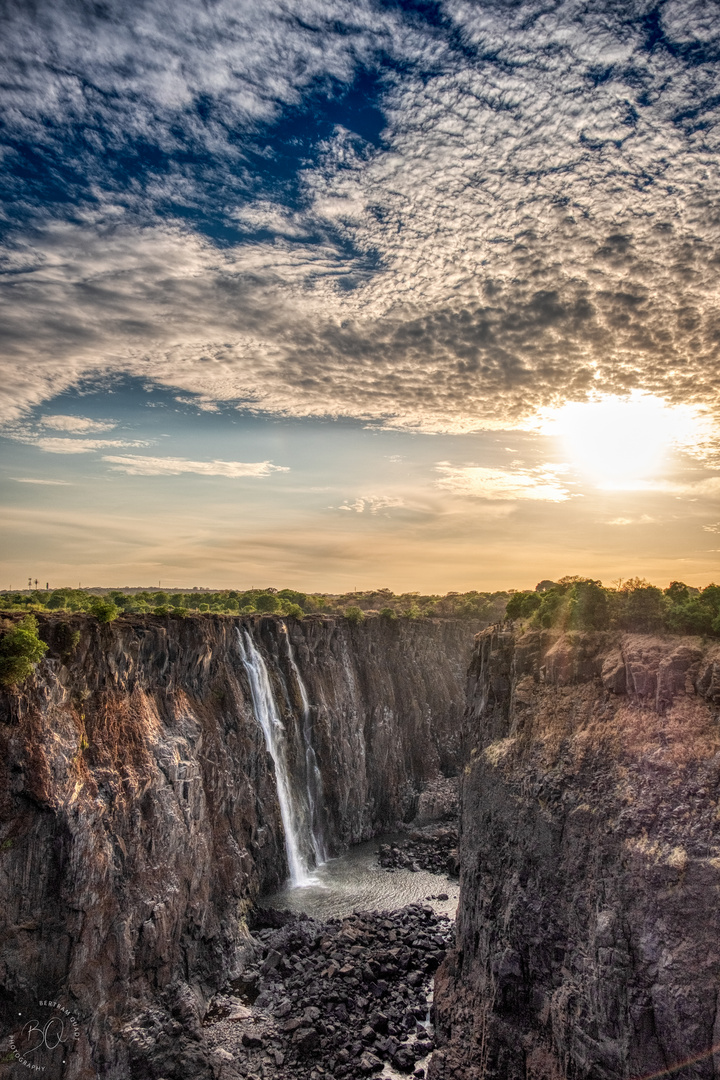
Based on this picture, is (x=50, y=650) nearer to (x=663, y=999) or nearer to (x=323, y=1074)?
(x=323, y=1074)

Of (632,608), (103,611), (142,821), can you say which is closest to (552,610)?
(632,608)

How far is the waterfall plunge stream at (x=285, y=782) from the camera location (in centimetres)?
5807

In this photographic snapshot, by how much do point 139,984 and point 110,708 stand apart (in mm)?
14983

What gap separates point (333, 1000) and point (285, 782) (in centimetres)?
2352

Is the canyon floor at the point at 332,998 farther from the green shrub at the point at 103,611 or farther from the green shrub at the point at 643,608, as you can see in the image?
the green shrub at the point at 643,608

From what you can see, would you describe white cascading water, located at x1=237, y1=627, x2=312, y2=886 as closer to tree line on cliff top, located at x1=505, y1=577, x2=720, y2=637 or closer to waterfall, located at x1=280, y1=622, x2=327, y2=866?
waterfall, located at x1=280, y1=622, x2=327, y2=866

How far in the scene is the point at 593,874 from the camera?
1147 inches

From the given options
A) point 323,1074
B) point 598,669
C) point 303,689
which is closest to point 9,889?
point 323,1074

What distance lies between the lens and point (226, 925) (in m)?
43.7

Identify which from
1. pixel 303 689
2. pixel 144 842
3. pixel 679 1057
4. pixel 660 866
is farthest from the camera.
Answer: pixel 303 689

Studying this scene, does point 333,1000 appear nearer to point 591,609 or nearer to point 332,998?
point 332,998

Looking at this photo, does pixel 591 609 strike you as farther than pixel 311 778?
No

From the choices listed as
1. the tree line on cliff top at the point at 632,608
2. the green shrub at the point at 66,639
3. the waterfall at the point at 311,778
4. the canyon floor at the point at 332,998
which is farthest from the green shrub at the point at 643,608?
the waterfall at the point at 311,778

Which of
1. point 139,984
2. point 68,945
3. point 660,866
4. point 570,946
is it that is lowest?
point 139,984
